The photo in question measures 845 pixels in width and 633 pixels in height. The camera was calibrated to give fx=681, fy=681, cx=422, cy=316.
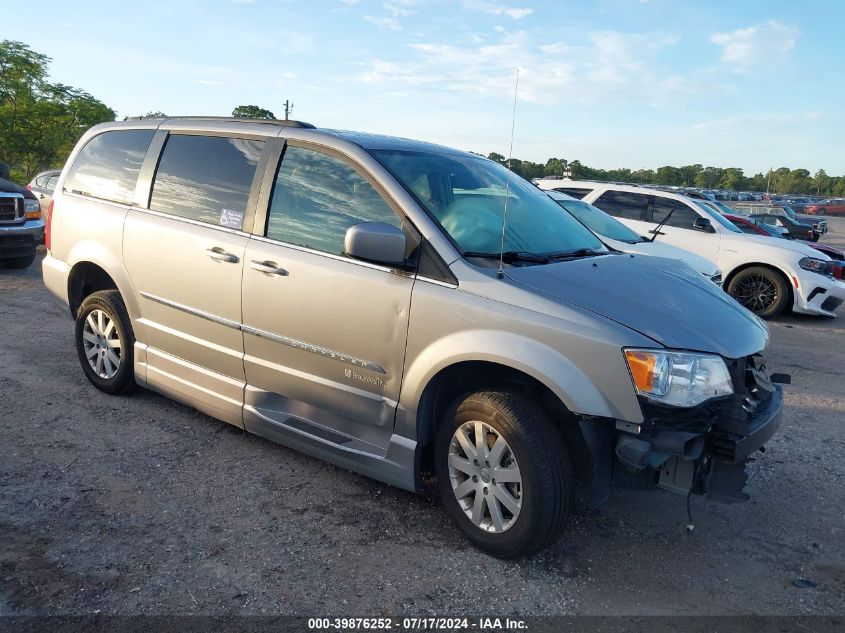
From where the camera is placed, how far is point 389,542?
3.26 m

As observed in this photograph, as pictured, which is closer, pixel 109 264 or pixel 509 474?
pixel 509 474

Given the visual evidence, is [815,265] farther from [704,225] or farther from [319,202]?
[319,202]

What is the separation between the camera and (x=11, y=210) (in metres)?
9.70

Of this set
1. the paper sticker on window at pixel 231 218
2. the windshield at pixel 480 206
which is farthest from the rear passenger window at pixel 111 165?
the windshield at pixel 480 206

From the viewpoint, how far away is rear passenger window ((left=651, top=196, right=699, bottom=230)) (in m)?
10.4

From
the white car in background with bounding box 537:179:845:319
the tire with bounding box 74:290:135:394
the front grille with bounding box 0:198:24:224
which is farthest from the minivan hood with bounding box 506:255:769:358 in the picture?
the front grille with bounding box 0:198:24:224

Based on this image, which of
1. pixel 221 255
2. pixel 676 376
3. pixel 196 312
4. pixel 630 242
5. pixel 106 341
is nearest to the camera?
pixel 676 376

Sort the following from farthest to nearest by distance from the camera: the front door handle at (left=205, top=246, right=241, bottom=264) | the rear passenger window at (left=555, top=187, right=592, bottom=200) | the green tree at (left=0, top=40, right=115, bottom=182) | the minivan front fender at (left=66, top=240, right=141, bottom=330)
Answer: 1. the green tree at (left=0, top=40, right=115, bottom=182)
2. the rear passenger window at (left=555, top=187, right=592, bottom=200)
3. the minivan front fender at (left=66, top=240, right=141, bottom=330)
4. the front door handle at (left=205, top=246, right=241, bottom=264)

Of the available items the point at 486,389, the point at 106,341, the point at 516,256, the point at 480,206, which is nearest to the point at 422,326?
the point at 486,389

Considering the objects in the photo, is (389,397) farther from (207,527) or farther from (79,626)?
(79,626)

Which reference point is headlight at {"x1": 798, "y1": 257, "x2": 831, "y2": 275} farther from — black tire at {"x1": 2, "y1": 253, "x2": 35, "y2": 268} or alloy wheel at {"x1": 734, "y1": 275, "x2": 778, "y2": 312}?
black tire at {"x1": 2, "y1": 253, "x2": 35, "y2": 268}

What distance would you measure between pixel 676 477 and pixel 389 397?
54.0 inches

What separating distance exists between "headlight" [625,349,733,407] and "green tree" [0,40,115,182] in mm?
33609

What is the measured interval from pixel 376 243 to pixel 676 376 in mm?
1445
